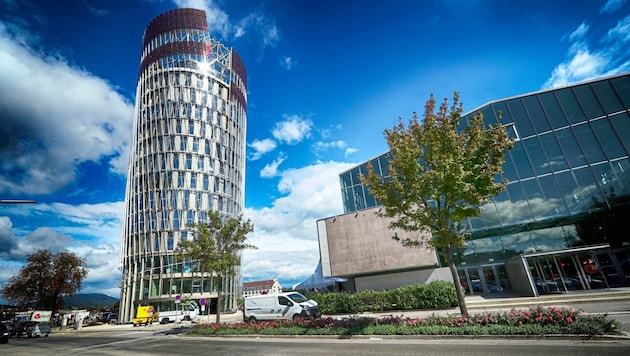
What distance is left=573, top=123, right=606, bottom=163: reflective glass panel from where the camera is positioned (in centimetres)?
2133

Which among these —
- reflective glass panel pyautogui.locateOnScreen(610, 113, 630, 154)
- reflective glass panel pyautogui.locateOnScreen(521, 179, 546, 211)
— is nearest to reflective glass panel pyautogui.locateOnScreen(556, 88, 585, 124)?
reflective glass panel pyautogui.locateOnScreen(610, 113, 630, 154)

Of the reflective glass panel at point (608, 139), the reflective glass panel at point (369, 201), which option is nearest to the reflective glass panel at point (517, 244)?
the reflective glass panel at point (608, 139)

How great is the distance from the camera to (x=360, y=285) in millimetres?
23453

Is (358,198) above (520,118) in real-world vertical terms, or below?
below

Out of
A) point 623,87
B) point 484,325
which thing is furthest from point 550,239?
point 484,325

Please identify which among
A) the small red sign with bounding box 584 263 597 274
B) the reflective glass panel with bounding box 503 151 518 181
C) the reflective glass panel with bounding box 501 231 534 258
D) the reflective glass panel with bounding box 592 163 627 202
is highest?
the reflective glass panel with bounding box 503 151 518 181

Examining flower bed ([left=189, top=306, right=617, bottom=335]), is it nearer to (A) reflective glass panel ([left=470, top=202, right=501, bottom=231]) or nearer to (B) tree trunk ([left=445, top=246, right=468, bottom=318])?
(B) tree trunk ([left=445, top=246, right=468, bottom=318])

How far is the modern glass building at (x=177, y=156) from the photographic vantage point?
50000mm

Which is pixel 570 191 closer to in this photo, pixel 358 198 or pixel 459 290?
pixel 459 290

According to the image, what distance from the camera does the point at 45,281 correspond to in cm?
4475

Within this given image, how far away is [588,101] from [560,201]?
29.4ft

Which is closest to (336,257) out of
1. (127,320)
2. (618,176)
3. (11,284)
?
(618,176)

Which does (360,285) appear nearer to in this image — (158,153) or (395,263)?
(395,263)

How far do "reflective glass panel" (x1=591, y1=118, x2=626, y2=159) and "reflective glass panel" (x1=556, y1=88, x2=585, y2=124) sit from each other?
3.64 feet
